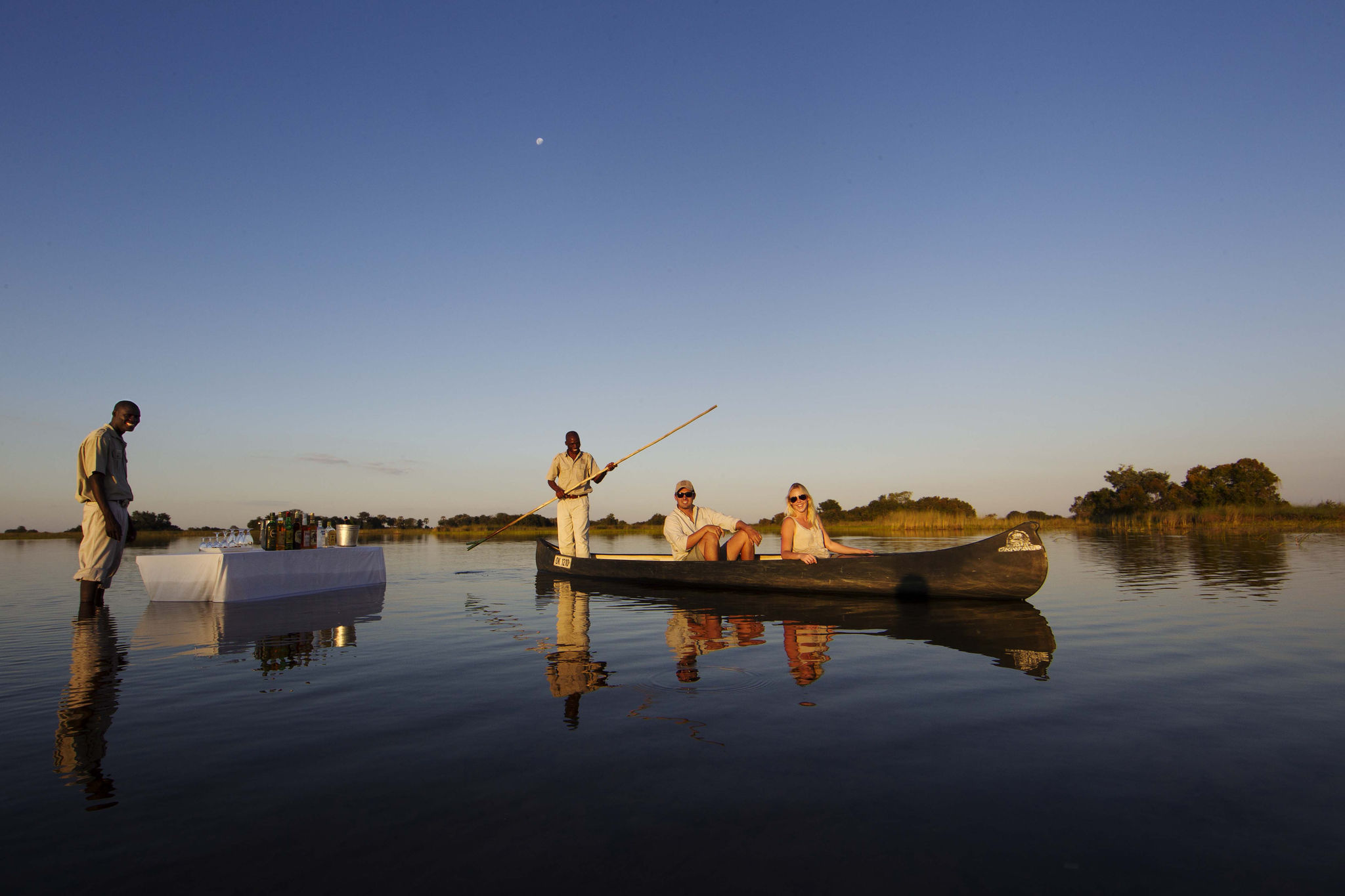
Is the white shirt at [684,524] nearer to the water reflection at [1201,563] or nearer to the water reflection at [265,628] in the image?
the water reflection at [265,628]

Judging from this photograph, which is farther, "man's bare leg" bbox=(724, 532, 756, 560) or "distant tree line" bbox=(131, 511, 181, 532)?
"distant tree line" bbox=(131, 511, 181, 532)

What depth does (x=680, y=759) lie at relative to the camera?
2639 mm

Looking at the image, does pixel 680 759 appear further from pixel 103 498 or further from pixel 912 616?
pixel 103 498

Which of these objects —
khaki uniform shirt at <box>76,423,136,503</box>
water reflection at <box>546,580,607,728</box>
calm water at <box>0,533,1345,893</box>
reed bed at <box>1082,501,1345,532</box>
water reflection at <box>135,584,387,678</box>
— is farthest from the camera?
reed bed at <box>1082,501,1345,532</box>

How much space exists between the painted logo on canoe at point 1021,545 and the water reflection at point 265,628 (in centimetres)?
653

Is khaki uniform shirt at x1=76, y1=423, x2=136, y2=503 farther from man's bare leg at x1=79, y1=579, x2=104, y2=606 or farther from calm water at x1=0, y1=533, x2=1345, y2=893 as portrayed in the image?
calm water at x1=0, y1=533, x2=1345, y2=893

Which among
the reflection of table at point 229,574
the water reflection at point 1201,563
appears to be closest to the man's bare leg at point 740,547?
the water reflection at point 1201,563

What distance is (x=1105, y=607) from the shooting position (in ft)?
23.9

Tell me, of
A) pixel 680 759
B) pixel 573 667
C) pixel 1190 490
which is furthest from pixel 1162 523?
pixel 680 759

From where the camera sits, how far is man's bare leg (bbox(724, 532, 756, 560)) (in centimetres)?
980

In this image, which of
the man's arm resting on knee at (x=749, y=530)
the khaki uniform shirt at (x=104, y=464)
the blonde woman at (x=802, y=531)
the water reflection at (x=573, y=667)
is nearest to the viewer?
the water reflection at (x=573, y=667)

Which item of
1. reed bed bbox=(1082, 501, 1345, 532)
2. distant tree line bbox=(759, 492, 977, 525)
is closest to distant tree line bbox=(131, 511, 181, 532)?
distant tree line bbox=(759, 492, 977, 525)

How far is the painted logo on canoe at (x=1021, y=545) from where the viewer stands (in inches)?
298

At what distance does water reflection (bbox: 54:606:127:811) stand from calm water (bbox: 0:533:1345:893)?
0.02 m
